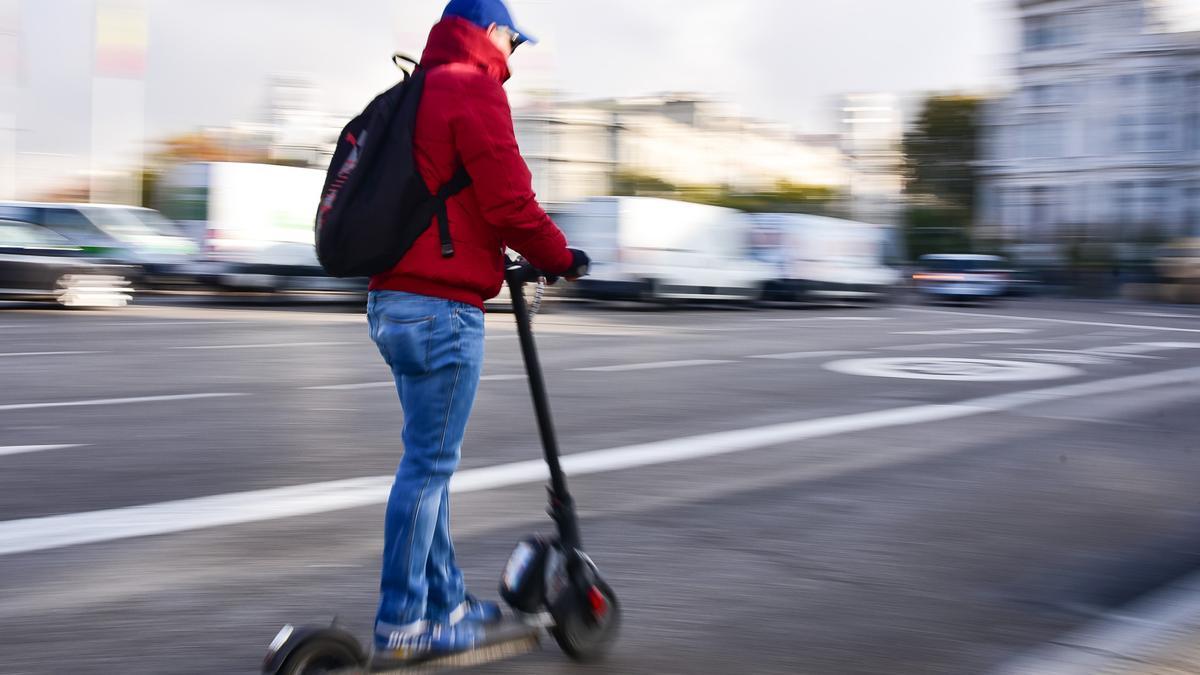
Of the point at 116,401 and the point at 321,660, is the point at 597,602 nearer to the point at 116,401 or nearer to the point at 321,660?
the point at 321,660

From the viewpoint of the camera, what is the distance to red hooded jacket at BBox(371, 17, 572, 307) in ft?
9.94

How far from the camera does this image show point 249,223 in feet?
76.2

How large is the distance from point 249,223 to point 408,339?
20.9m

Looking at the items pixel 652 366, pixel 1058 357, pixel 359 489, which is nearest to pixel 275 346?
pixel 652 366

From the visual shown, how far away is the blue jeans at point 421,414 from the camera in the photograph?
10.2 feet

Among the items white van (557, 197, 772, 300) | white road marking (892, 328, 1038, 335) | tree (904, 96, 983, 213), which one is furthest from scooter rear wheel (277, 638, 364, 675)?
tree (904, 96, 983, 213)

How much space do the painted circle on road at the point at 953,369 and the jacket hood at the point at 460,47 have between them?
8.74 m

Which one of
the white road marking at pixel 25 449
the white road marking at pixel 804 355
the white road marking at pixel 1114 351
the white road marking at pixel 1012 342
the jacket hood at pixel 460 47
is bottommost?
the white road marking at pixel 1114 351

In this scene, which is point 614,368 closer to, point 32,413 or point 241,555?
point 32,413

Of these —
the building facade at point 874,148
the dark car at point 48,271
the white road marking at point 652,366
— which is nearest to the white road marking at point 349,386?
the white road marking at point 652,366

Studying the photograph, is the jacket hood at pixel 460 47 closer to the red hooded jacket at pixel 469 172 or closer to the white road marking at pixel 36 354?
the red hooded jacket at pixel 469 172

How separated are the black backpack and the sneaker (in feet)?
2.90

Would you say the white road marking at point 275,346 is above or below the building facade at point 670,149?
below

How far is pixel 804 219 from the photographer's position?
1106 inches
